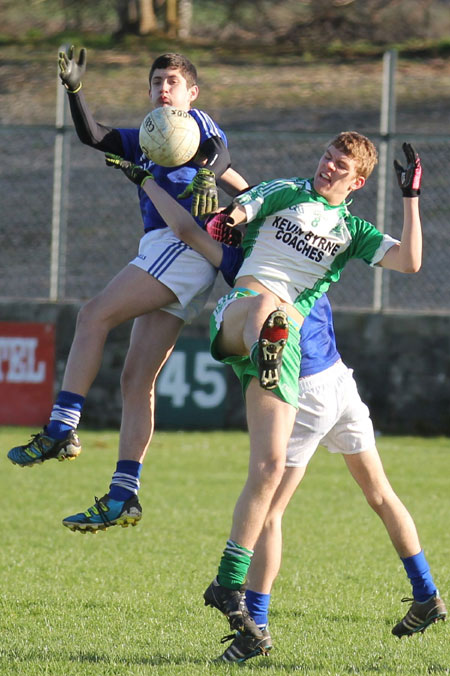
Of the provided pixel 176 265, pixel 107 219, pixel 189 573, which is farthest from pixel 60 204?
pixel 176 265

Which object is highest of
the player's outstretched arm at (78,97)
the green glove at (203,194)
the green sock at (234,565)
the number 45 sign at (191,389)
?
the player's outstretched arm at (78,97)

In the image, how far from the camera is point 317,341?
195 inches

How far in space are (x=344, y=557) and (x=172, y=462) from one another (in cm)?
362

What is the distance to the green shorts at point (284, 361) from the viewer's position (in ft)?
15.0

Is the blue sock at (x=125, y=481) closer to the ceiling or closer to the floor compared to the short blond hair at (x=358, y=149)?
closer to the floor

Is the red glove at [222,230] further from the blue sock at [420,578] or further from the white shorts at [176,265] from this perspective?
the blue sock at [420,578]

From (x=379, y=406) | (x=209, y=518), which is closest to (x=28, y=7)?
(x=379, y=406)

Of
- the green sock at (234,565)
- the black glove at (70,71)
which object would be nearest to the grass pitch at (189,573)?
the green sock at (234,565)

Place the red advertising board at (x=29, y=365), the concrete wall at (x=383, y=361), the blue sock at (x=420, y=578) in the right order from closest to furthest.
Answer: the blue sock at (x=420, y=578) < the concrete wall at (x=383, y=361) < the red advertising board at (x=29, y=365)

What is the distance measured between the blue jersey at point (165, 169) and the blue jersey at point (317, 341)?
767 millimetres

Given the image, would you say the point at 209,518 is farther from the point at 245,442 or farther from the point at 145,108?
the point at 145,108

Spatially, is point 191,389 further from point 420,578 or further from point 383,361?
point 420,578

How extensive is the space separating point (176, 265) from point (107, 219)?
12769 mm

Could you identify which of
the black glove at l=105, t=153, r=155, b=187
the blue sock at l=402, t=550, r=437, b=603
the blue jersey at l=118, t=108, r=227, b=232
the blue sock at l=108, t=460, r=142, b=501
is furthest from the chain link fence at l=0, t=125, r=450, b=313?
the blue sock at l=402, t=550, r=437, b=603
